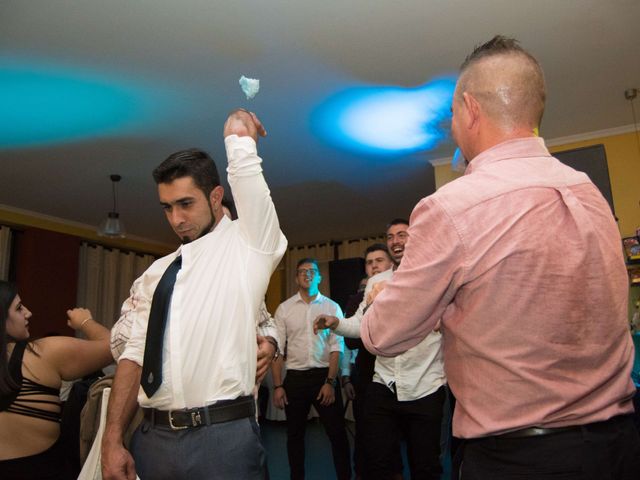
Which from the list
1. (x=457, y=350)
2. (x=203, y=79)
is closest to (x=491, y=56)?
(x=457, y=350)

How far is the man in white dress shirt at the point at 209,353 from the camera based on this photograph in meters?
1.35

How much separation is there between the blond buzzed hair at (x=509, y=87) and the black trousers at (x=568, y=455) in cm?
62

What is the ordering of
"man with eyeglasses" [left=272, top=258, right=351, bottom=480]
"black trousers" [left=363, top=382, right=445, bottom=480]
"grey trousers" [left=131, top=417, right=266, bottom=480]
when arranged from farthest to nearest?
1. "man with eyeglasses" [left=272, top=258, right=351, bottom=480]
2. "black trousers" [left=363, top=382, right=445, bottom=480]
3. "grey trousers" [left=131, top=417, right=266, bottom=480]

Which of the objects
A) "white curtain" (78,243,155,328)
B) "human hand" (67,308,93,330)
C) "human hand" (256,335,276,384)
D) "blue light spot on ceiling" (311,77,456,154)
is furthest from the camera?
"white curtain" (78,243,155,328)

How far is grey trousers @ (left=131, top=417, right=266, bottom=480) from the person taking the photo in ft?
4.34

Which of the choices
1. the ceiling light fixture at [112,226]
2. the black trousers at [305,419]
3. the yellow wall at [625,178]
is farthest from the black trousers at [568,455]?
the ceiling light fixture at [112,226]

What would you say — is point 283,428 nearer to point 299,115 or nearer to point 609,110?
point 299,115

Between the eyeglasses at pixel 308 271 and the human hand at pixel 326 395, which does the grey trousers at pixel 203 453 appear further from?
the eyeglasses at pixel 308 271

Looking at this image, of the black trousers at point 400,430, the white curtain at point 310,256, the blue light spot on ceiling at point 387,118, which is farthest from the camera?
the white curtain at point 310,256

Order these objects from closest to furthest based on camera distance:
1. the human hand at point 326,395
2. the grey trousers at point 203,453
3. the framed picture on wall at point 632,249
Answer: the grey trousers at point 203,453
the human hand at point 326,395
the framed picture on wall at point 632,249

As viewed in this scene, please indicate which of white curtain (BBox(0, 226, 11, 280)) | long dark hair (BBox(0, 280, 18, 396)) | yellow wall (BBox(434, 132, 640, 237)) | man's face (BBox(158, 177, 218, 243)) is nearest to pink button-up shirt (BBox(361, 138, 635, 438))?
man's face (BBox(158, 177, 218, 243))

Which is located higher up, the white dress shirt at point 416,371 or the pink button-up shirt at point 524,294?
the pink button-up shirt at point 524,294

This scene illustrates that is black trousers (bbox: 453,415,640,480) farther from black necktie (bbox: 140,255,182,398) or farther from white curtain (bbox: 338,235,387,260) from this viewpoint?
white curtain (bbox: 338,235,387,260)

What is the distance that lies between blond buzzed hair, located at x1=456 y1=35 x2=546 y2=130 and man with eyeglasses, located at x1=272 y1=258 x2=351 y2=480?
3.23m
